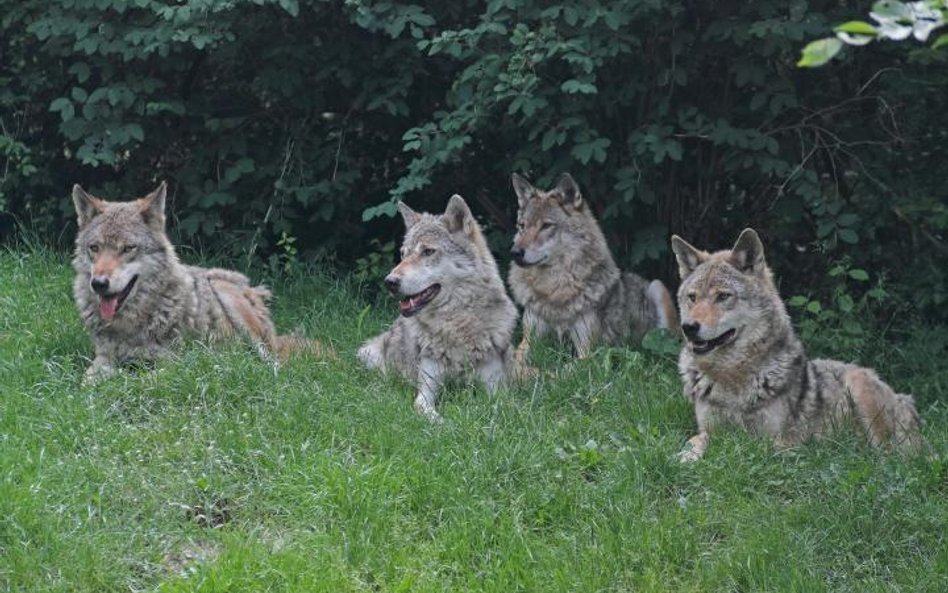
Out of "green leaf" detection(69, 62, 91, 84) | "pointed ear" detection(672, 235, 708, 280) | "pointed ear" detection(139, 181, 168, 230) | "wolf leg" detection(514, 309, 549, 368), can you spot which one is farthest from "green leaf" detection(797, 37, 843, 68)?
"green leaf" detection(69, 62, 91, 84)

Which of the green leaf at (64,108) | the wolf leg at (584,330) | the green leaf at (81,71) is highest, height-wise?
the green leaf at (81,71)

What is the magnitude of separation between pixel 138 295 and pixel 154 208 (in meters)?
0.60

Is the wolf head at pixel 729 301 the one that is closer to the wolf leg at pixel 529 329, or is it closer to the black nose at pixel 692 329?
the black nose at pixel 692 329

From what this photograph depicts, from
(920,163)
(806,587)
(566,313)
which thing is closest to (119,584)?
(806,587)

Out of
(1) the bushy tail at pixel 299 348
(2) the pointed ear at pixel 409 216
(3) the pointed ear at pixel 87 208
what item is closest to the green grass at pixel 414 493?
(1) the bushy tail at pixel 299 348

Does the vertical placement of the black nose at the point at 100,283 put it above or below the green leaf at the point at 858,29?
below

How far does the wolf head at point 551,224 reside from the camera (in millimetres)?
9547

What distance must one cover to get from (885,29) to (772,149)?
6.17 m

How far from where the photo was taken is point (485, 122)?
9.42 meters

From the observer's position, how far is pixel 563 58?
341 inches

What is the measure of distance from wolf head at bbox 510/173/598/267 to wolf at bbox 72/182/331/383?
6.25ft

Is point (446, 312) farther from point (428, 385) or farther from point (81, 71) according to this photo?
point (81, 71)

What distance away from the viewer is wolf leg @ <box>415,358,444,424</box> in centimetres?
742

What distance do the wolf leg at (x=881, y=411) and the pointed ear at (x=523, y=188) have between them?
10.3ft
